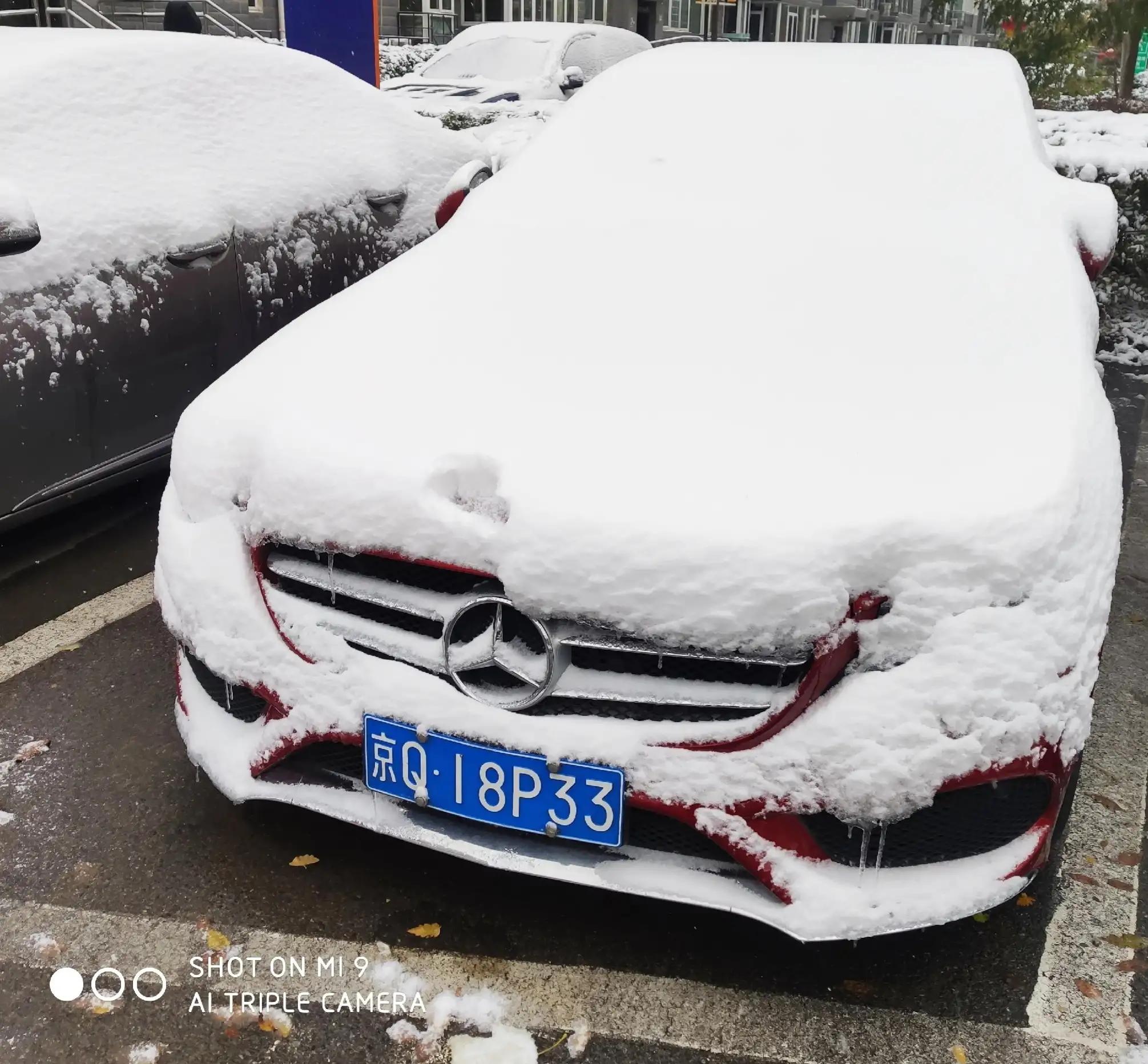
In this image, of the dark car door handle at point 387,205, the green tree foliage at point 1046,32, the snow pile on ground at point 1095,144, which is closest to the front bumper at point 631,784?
the dark car door handle at point 387,205

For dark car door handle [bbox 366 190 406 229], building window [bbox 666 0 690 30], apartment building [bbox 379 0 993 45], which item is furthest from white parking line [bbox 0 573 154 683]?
building window [bbox 666 0 690 30]

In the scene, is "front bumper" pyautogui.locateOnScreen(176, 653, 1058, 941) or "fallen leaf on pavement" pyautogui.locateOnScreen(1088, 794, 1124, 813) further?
"fallen leaf on pavement" pyautogui.locateOnScreen(1088, 794, 1124, 813)

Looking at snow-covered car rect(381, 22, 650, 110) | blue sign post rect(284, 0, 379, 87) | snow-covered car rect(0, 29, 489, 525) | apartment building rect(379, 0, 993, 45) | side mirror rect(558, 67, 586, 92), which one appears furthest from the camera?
apartment building rect(379, 0, 993, 45)

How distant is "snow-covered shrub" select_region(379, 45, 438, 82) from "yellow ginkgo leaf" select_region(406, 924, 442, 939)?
58.6 feet

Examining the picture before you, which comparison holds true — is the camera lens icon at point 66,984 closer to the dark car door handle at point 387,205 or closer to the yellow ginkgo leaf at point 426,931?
the yellow ginkgo leaf at point 426,931

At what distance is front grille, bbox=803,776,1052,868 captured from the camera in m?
1.74

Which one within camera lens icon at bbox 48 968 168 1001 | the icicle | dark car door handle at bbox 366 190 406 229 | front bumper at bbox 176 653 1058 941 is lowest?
camera lens icon at bbox 48 968 168 1001

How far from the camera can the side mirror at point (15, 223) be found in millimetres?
2822

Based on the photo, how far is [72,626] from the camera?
3.11m

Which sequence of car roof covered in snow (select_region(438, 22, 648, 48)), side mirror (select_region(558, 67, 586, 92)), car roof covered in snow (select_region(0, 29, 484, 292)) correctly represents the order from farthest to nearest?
1. car roof covered in snow (select_region(438, 22, 648, 48))
2. side mirror (select_region(558, 67, 586, 92))
3. car roof covered in snow (select_region(0, 29, 484, 292))

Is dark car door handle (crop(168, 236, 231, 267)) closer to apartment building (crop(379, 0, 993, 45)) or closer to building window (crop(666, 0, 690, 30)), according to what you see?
apartment building (crop(379, 0, 993, 45))

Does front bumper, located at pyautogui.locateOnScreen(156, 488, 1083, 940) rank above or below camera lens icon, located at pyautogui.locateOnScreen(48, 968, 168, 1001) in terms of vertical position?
above

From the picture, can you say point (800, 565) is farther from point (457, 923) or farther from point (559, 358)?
point (457, 923)

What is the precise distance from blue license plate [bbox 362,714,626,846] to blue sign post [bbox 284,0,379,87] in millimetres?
5898
